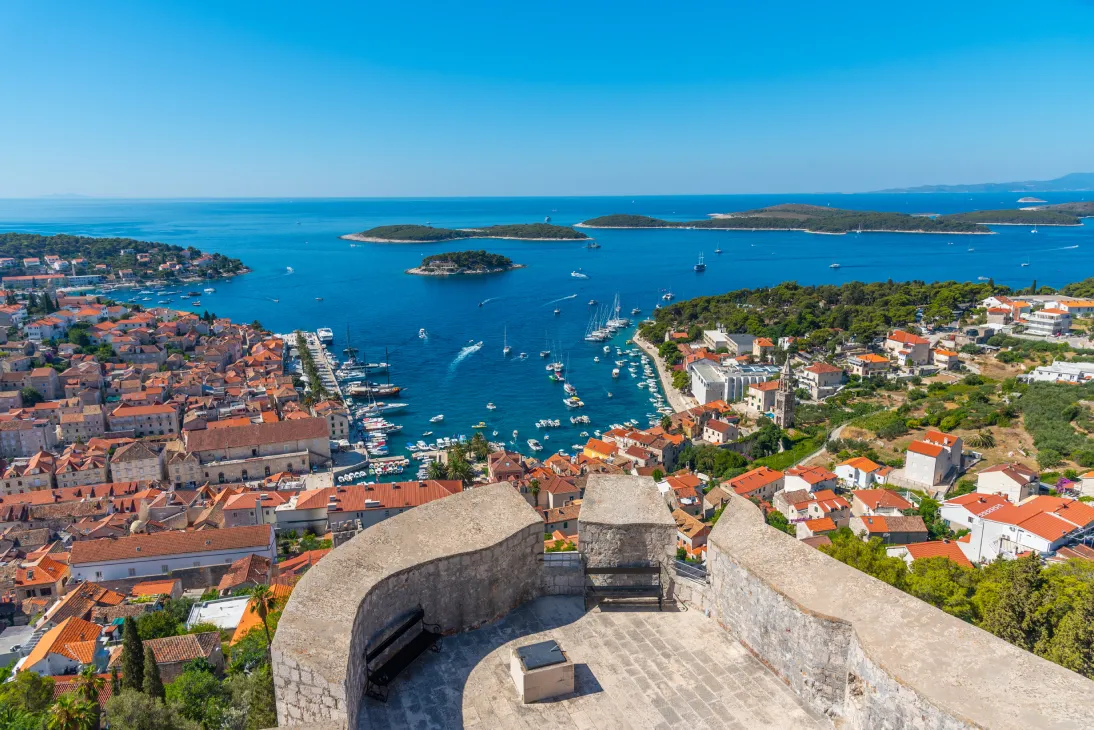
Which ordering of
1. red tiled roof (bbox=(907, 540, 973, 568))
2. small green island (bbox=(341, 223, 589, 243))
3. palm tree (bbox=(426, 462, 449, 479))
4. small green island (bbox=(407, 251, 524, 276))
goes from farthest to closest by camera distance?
small green island (bbox=(341, 223, 589, 243)) < small green island (bbox=(407, 251, 524, 276)) < palm tree (bbox=(426, 462, 449, 479)) < red tiled roof (bbox=(907, 540, 973, 568))

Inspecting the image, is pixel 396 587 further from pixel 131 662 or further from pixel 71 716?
pixel 131 662

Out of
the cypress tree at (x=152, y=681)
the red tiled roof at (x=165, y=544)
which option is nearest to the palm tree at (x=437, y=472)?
the red tiled roof at (x=165, y=544)

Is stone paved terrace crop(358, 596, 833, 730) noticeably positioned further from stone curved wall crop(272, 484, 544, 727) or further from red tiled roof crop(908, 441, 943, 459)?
red tiled roof crop(908, 441, 943, 459)

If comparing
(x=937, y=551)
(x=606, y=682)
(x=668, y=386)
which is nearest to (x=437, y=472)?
(x=937, y=551)

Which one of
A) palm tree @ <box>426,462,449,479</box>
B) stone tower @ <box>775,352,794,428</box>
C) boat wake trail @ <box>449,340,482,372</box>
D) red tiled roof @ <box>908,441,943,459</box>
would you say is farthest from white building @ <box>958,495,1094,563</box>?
boat wake trail @ <box>449,340,482,372</box>

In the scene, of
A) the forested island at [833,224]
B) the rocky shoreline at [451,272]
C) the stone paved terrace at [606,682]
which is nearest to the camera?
the stone paved terrace at [606,682]

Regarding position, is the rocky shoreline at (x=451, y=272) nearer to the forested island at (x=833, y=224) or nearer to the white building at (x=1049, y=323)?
the white building at (x=1049, y=323)
